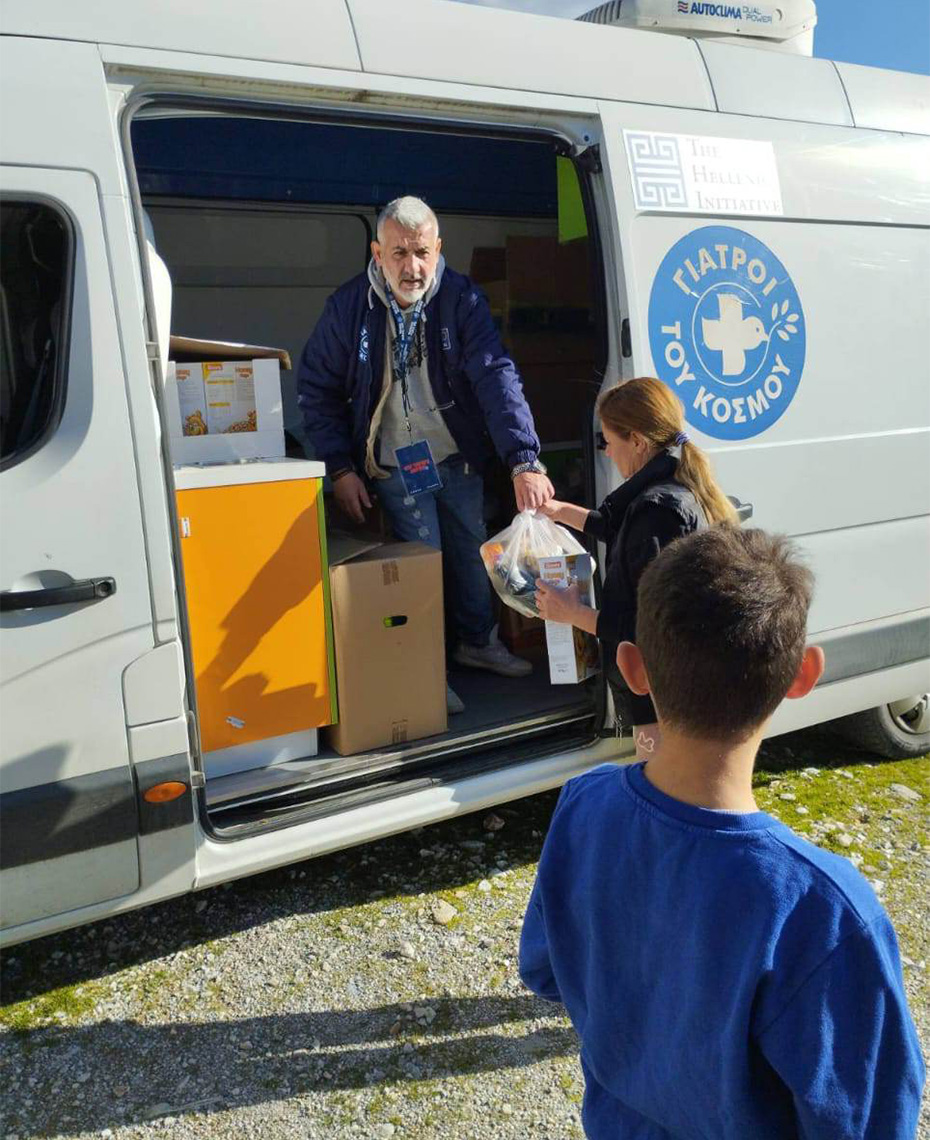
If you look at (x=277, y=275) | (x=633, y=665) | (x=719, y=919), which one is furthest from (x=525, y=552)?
(x=277, y=275)

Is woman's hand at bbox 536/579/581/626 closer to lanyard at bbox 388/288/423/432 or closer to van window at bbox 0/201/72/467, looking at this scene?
lanyard at bbox 388/288/423/432

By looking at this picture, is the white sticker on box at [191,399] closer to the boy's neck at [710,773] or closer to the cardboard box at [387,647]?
the cardboard box at [387,647]

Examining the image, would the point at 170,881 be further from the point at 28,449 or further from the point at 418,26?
the point at 418,26

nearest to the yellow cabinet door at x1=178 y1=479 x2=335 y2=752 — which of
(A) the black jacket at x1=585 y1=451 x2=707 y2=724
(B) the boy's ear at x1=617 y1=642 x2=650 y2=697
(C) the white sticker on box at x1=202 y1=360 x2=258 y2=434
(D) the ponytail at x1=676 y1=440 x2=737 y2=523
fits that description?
(C) the white sticker on box at x1=202 y1=360 x2=258 y2=434

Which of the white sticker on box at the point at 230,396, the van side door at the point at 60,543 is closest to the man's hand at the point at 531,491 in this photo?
the white sticker on box at the point at 230,396

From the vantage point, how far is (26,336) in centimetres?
229

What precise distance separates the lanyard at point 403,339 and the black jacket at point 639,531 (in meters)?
1.13

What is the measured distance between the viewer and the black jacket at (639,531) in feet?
7.93

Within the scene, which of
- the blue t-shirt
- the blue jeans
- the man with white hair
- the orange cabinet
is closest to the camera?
the blue t-shirt

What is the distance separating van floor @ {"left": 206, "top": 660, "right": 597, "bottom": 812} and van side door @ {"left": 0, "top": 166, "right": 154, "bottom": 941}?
0.54 metres

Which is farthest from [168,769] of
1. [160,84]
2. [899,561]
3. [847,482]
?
[899,561]

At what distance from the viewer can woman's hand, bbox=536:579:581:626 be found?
263 cm

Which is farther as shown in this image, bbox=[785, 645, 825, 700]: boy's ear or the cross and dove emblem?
the cross and dove emblem

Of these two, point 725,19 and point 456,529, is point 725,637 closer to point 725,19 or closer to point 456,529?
point 456,529
